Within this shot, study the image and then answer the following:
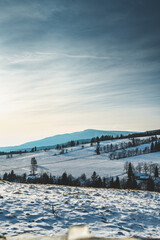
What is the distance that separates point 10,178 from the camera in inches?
4909

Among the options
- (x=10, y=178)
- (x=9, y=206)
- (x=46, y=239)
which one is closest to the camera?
(x=46, y=239)

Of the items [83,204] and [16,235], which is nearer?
[16,235]

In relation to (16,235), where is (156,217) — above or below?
below

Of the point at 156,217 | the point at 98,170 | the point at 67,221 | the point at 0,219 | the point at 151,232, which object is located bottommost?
the point at 98,170

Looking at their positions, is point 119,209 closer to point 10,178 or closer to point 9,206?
point 9,206

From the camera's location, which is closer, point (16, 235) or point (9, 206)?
point (16, 235)

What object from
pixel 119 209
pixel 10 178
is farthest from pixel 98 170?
pixel 119 209

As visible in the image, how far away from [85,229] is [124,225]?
218cm

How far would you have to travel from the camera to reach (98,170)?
153750 mm

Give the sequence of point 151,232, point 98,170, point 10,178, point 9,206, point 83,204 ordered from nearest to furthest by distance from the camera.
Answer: point 151,232, point 9,206, point 83,204, point 10,178, point 98,170

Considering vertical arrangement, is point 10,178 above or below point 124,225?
below

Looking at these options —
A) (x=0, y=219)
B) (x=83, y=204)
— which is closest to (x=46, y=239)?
(x=0, y=219)

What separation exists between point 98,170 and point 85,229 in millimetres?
155408

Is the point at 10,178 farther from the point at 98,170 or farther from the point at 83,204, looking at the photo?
the point at 83,204
